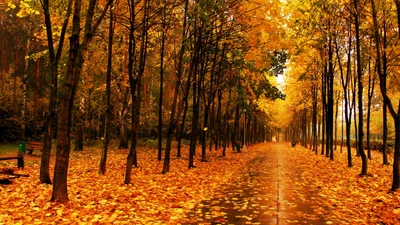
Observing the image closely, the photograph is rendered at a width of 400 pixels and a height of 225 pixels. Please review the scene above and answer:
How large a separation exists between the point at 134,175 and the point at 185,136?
3557 cm

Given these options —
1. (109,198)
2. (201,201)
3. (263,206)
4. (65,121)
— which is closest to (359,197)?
(263,206)

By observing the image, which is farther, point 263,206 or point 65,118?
point 263,206

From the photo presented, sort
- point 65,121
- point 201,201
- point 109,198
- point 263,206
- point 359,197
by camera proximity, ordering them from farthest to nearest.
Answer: point 359,197 < point 201,201 < point 109,198 < point 263,206 < point 65,121

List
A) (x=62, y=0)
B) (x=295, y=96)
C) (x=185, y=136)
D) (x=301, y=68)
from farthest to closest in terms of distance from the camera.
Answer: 1. (x=185, y=136)
2. (x=295, y=96)
3. (x=301, y=68)
4. (x=62, y=0)

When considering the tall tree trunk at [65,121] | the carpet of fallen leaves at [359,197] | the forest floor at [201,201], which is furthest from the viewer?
the tall tree trunk at [65,121]

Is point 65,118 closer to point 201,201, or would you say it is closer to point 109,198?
point 109,198

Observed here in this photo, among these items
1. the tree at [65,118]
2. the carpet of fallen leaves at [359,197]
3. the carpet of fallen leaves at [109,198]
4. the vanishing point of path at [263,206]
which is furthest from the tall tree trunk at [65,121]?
the carpet of fallen leaves at [359,197]

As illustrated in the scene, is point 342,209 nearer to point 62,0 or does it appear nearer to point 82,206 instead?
point 82,206

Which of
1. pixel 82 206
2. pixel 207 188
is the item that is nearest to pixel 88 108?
pixel 207 188

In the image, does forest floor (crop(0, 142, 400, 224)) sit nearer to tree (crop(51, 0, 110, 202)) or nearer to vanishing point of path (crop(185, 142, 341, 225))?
vanishing point of path (crop(185, 142, 341, 225))

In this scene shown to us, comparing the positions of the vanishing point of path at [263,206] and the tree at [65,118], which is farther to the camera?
the tree at [65,118]

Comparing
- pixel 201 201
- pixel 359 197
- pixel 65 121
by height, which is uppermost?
pixel 65 121

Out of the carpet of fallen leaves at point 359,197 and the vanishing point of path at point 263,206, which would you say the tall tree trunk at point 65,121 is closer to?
the vanishing point of path at point 263,206

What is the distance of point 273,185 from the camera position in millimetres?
10977
